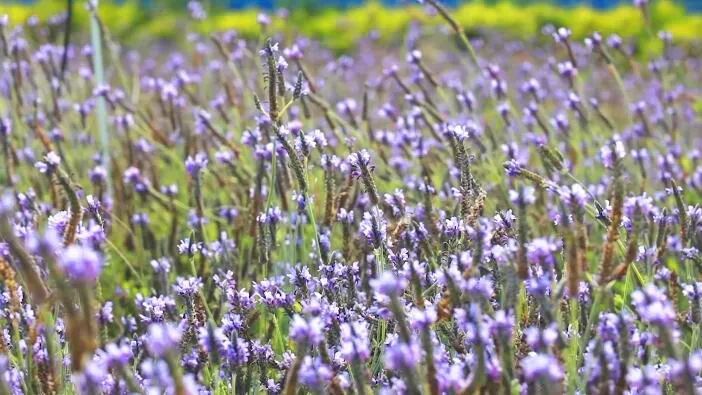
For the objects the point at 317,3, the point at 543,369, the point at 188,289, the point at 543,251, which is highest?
the point at 317,3

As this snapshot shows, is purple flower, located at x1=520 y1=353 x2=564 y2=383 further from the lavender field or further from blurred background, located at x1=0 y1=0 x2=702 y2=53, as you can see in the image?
blurred background, located at x1=0 y1=0 x2=702 y2=53

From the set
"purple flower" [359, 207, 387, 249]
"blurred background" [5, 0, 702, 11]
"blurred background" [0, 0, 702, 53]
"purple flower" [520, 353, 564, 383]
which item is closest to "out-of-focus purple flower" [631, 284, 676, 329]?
"purple flower" [520, 353, 564, 383]

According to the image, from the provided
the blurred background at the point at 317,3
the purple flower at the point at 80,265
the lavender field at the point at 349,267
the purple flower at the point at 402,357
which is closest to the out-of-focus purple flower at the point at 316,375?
the lavender field at the point at 349,267

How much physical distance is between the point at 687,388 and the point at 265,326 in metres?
1.05

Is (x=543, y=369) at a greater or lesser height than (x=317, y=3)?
lesser

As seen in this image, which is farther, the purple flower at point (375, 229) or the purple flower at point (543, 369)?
the purple flower at point (375, 229)

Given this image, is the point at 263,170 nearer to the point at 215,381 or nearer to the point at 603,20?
the point at 215,381

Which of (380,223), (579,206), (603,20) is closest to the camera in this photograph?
(579,206)

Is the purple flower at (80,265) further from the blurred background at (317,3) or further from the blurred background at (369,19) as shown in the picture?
the blurred background at (317,3)

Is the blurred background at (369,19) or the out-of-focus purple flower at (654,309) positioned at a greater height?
the blurred background at (369,19)

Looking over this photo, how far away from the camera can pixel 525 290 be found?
175 centimetres

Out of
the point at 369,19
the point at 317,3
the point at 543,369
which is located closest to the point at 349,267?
the point at 543,369

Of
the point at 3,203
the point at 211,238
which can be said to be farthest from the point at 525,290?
the point at 211,238

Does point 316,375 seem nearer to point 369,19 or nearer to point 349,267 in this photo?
point 349,267
